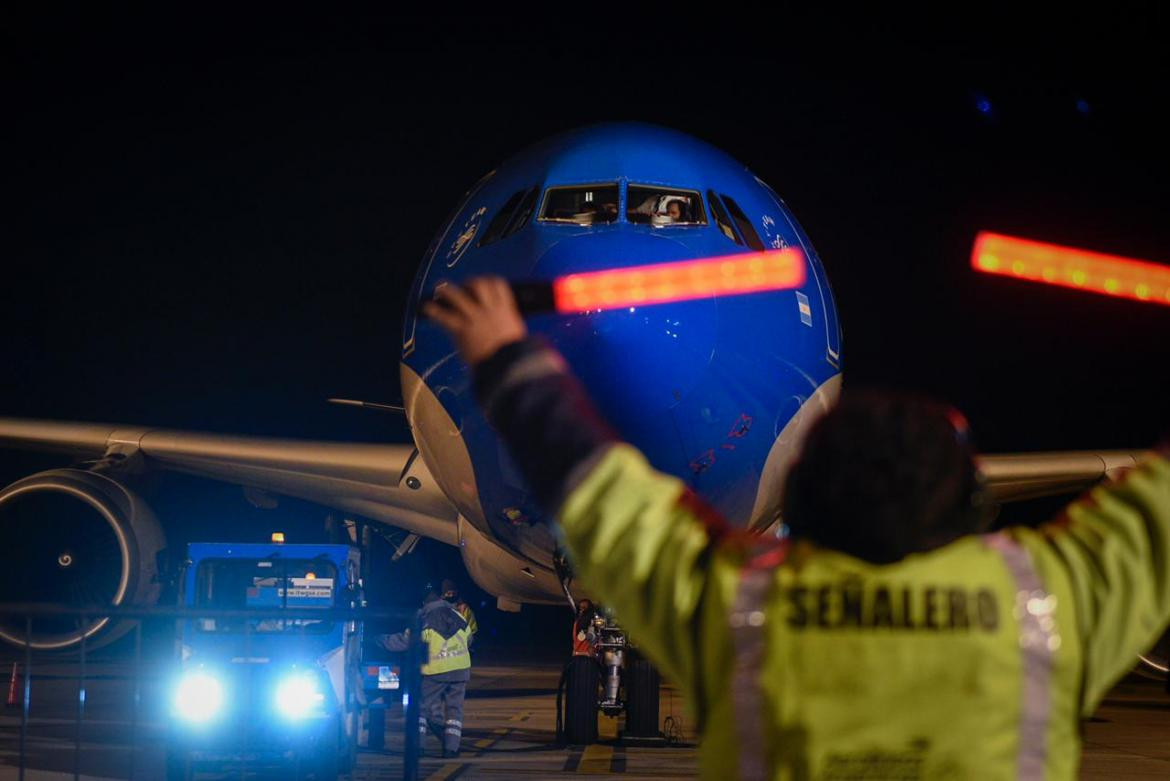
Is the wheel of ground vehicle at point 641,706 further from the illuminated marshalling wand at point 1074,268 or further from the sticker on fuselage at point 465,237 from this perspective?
the illuminated marshalling wand at point 1074,268

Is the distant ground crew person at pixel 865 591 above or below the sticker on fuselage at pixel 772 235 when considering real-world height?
below

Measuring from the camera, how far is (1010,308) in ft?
43.4

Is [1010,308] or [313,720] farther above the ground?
[1010,308]

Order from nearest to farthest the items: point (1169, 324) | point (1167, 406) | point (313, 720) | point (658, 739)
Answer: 1. point (1169, 324)
2. point (313, 720)
3. point (658, 739)
4. point (1167, 406)

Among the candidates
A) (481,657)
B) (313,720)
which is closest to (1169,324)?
(313,720)

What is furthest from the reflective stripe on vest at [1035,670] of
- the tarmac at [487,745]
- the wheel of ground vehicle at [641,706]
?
the wheel of ground vehicle at [641,706]

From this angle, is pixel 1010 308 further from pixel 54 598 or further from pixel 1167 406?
pixel 54 598

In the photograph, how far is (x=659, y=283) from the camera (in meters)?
1.99

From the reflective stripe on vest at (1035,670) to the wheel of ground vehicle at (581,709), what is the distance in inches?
339

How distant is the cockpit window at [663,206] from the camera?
729 cm

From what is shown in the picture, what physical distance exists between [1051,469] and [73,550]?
8.19 meters

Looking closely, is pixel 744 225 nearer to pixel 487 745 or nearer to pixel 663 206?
pixel 663 206

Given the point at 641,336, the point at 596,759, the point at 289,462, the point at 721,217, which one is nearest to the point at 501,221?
the point at 721,217

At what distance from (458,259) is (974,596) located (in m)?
6.20
